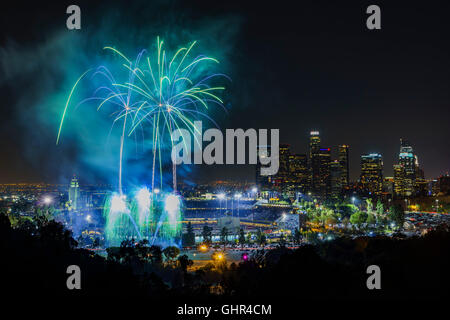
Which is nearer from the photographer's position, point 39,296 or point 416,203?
point 39,296

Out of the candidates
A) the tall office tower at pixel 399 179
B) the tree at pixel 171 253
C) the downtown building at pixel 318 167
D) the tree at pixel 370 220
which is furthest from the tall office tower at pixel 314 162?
the tree at pixel 171 253

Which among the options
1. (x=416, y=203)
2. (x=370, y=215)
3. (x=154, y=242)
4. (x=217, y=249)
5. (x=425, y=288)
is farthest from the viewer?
(x=416, y=203)

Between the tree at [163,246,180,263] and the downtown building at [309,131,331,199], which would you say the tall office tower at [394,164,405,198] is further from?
the tree at [163,246,180,263]

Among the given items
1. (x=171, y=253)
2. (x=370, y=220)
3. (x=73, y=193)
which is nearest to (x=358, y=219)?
(x=370, y=220)

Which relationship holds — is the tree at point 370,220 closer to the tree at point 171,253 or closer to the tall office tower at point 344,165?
the tree at point 171,253

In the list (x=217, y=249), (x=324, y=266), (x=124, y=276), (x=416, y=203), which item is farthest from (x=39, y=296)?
(x=416, y=203)
